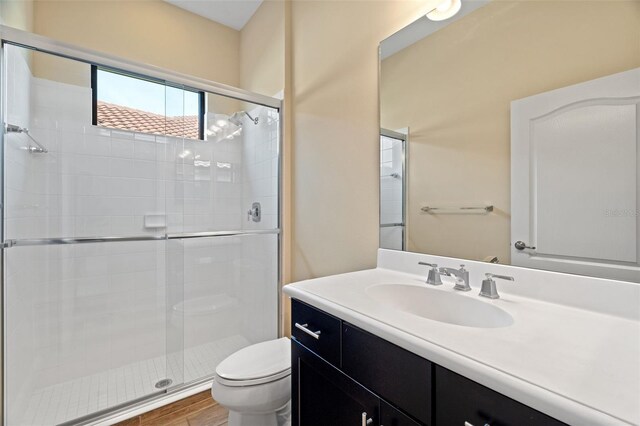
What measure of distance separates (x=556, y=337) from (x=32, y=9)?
3117mm

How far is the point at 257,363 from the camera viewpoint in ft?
4.70

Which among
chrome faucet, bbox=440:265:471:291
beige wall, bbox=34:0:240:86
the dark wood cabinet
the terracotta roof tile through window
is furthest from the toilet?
beige wall, bbox=34:0:240:86

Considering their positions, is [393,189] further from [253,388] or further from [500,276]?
[253,388]

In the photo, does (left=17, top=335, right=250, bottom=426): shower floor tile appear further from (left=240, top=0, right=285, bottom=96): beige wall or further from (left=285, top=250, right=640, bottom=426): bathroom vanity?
(left=240, top=0, right=285, bottom=96): beige wall

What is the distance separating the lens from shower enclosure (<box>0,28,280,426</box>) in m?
1.68

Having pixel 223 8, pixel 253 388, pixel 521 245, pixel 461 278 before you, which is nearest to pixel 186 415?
pixel 253 388

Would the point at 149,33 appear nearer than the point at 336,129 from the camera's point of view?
No

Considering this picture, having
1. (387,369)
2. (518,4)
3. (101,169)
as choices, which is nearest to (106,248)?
(101,169)

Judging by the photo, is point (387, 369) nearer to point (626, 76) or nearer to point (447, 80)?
point (626, 76)

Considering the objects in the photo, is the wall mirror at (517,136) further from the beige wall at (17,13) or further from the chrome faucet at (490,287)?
the beige wall at (17,13)

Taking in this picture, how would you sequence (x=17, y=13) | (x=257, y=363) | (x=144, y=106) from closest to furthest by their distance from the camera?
(x=257, y=363), (x=17, y=13), (x=144, y=106)

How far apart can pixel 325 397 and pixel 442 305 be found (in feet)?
1.68

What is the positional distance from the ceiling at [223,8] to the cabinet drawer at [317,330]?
2489 mm

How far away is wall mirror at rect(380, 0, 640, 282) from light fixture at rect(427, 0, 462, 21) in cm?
4
